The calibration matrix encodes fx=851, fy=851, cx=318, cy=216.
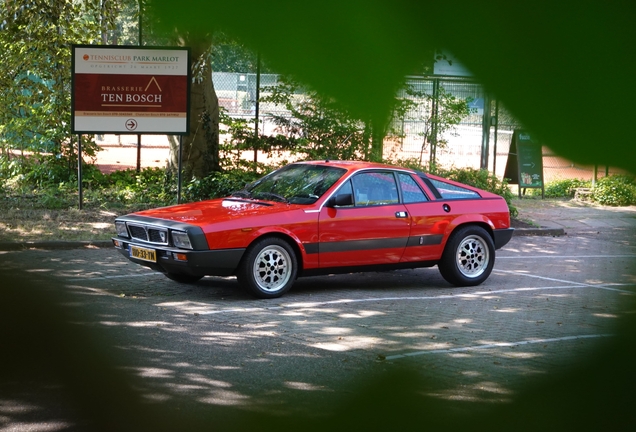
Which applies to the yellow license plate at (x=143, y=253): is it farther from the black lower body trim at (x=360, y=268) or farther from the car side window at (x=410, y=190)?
the car side window at (x=410, y=190)

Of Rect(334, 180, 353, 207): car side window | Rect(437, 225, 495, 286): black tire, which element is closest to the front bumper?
Rect(334, 180, 353, 207): car side window

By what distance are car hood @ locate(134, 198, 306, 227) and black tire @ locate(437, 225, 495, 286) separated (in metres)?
1.83

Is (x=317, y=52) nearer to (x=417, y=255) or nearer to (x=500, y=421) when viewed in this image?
(x=500, y=421)

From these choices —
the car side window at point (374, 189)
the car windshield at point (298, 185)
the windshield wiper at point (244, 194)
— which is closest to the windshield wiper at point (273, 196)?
the car windshield at point (298, 185)

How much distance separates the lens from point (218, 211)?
8156 mm

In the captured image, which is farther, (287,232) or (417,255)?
(417,255)

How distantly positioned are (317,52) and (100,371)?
516 mm

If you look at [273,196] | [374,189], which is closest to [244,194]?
[273,196]

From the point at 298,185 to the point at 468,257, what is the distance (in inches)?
80.2

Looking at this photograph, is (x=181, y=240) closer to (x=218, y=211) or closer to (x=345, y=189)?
(x=218, y=211)

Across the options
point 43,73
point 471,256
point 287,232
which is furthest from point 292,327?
point 43,73

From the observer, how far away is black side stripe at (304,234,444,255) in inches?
322

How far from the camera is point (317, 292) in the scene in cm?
860

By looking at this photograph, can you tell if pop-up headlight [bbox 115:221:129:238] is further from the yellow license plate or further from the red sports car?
the yellow license plate
